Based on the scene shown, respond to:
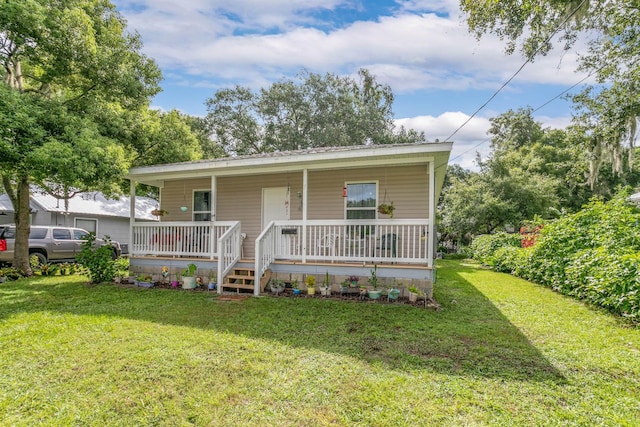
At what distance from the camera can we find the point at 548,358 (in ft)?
12.1

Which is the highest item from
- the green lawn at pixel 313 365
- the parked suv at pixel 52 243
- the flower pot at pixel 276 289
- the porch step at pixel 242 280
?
the parked suv at pixel 52 243

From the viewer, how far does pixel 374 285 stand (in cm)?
643

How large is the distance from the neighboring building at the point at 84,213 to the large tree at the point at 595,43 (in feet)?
53.7

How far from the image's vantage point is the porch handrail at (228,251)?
22.8ft

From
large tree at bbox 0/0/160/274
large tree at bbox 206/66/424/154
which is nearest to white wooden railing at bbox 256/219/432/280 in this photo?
large tree at bbox 0/0/160/274

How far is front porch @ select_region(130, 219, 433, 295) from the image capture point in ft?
21.2

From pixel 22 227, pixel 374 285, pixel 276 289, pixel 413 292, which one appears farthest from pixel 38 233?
pixel 413 292

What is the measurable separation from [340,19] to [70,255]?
1284 centimetres

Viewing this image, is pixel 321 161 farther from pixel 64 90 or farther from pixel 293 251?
pixel 64 90

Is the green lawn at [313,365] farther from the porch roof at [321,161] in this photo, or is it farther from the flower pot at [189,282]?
the porch roof at [321,161]

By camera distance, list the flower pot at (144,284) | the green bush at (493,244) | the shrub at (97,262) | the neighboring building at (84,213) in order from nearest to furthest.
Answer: the flower pot at (144,284), the shrub at (97,262), the green bush at (493,244), the neighboring building at (84,213)

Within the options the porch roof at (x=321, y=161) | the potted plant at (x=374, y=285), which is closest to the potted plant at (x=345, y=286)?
the potted plant at (x=374, y=285)

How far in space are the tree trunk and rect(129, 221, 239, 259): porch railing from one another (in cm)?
365

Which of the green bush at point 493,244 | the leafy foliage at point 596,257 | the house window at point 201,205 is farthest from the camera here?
the green bush at point 493,244
